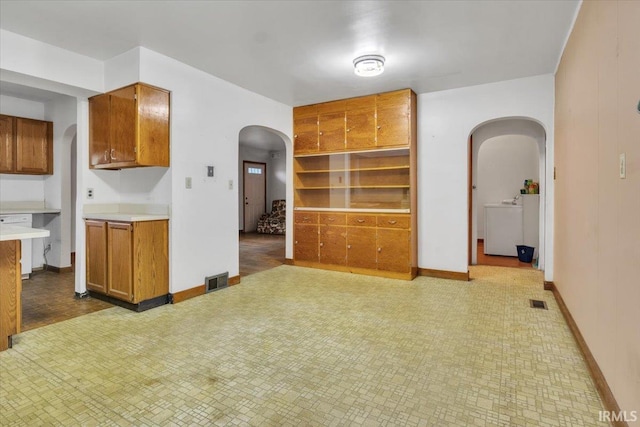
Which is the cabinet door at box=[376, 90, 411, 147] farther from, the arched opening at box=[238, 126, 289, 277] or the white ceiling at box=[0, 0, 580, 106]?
the arched opening at box=[238, 126, 289, 277]

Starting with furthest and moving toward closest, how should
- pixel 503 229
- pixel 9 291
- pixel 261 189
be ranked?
pixel 261 189 < pixel 503 229 < pixel 9 291

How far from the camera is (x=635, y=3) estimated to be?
1.43 meters

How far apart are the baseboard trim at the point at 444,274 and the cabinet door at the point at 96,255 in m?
3.91

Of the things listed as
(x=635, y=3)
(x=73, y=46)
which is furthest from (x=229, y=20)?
(x=635, y=3)

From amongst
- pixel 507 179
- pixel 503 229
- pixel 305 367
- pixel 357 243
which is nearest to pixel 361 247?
pixel 357 243

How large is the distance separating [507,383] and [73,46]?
14.9 feet

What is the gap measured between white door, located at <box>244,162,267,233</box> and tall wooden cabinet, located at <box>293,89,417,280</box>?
5.05 m

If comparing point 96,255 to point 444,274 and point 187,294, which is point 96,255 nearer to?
point 187,294

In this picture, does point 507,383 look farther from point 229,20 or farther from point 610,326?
point 229,20

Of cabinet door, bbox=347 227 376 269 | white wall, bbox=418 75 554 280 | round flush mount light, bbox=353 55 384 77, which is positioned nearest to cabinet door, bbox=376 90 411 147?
white wall, bbox=418 75 554 280

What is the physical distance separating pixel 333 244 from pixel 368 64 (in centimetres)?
262

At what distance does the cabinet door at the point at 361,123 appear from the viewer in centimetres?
474

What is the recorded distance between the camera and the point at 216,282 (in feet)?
13.2

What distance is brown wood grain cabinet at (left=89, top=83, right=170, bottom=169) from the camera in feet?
10.8
